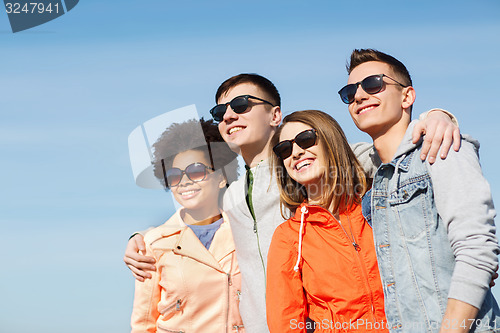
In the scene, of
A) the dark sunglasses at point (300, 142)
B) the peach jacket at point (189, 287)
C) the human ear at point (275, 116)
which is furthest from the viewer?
the human ear at point (275, 116)

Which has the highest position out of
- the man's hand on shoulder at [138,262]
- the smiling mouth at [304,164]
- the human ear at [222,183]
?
the human ear at [222,183]

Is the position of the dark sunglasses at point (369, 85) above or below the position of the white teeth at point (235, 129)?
below

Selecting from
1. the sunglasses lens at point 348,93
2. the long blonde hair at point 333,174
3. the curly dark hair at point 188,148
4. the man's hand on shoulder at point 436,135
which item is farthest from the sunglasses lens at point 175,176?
the man's hand on shoulder at point 436,135

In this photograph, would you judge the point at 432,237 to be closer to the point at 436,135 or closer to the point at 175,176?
the point at 436,135

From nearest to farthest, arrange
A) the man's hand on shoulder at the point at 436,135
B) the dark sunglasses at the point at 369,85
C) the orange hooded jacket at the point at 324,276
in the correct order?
the man's hand on shoulder at the point at 436,135, the orange hooded jacket at the point at 324,276, the dark sunglasses at the point at 369,85

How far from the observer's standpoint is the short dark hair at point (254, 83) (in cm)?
589

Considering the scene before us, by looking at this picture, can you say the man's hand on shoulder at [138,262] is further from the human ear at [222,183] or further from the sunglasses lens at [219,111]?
the sunglasses lens at [219,111]

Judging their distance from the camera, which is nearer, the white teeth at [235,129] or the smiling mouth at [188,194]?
the smiling mouth at [188,194]

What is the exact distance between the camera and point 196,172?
552 centimetres

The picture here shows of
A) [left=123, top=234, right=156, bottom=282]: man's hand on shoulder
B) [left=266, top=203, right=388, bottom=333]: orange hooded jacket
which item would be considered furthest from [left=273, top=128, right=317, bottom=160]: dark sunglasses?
[left=123, top=234, right=156, bottom=282]: man's hand on shoulder

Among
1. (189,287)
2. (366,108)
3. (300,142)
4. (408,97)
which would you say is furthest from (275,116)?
→ (189,287)

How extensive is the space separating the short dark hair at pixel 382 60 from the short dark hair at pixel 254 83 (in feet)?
3.92

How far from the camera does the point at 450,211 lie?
3.67 m

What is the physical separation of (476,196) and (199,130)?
10.6ft
